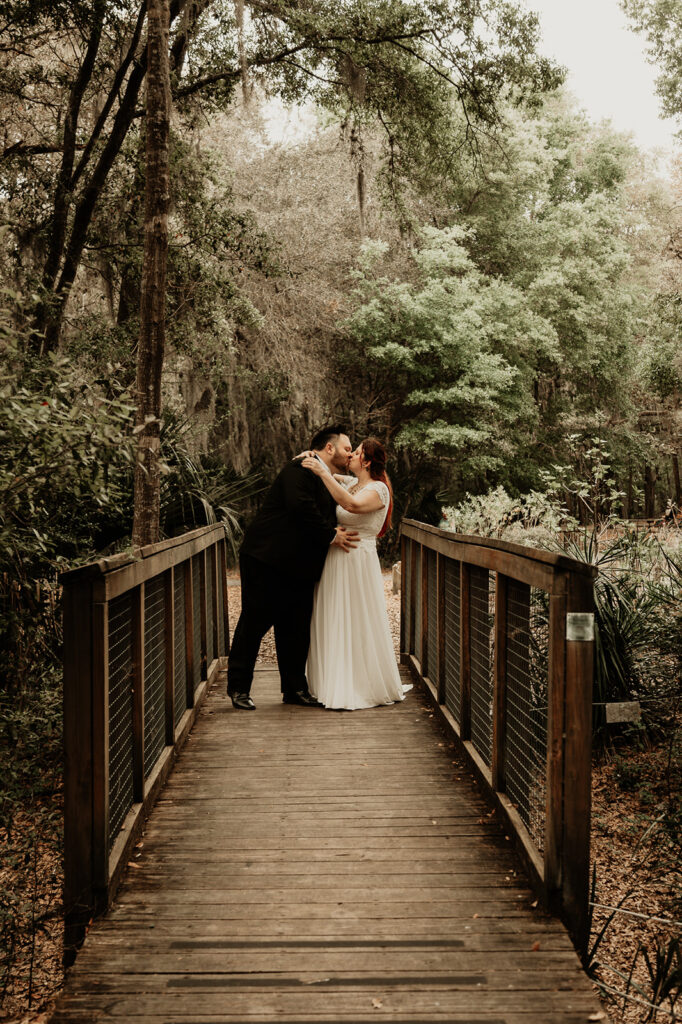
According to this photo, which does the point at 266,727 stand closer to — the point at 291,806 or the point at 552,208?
the point at 291,806

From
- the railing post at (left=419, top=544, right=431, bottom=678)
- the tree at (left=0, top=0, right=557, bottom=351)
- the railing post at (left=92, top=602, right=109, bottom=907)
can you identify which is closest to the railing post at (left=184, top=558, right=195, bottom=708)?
the railing post at (left=419, top=544, right=431, bottom=678)

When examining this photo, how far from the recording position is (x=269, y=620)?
6.24 meters

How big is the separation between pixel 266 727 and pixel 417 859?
7.24 ft

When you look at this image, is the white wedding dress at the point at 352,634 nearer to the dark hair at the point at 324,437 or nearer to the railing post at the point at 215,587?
the dark hair at the point at 324,437

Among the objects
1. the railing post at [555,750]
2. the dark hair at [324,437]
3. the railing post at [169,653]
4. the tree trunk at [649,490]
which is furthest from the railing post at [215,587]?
the tree trunk at [649,490]

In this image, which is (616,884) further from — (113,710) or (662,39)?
(662,39)

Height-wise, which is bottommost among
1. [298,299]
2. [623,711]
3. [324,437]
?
[623,711]

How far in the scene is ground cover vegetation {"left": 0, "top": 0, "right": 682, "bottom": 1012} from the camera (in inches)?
219

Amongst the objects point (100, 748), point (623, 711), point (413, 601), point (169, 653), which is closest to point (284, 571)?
point (169, 653)

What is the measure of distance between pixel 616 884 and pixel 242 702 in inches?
104

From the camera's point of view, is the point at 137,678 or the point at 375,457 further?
the point at 375,457

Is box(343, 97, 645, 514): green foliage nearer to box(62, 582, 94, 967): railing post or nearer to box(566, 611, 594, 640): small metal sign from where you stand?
box(566, 611, 594, 640): small metal sign

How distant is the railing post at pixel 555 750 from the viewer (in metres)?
3.09

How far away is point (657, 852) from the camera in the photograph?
5152 millimetres
